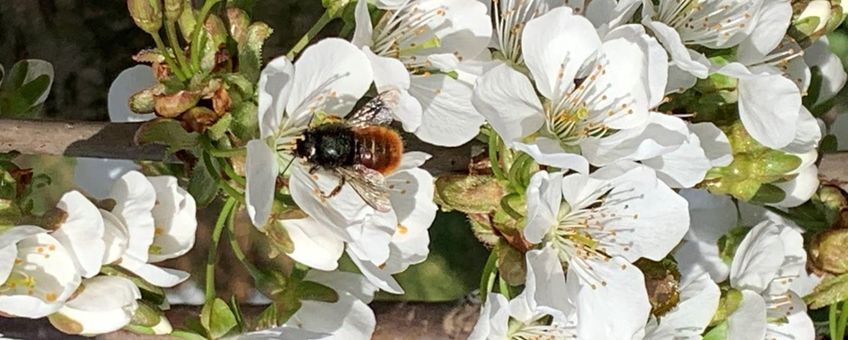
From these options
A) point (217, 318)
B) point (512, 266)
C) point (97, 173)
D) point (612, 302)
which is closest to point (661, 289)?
point (612, 302)

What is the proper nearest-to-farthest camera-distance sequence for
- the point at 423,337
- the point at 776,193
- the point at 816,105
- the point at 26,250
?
the point at 26,250 → the point at 776,193 → the point at 816,105 → the point at 423,337

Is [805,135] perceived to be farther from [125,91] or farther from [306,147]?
[125,91]

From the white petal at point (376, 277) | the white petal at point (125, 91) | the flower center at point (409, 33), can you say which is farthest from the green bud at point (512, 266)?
the white petal at point (125, 91)

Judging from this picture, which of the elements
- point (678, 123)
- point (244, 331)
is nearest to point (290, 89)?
point (244, 331)

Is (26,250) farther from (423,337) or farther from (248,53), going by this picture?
(423,337)

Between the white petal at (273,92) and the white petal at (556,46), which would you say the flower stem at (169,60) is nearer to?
the white petal at (273,92)

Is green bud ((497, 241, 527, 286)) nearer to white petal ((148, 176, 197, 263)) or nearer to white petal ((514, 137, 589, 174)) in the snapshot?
white petal ((514, 137, 589, 174))

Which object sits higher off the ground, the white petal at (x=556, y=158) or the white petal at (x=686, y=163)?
the white petal at (x=556, y=158)
